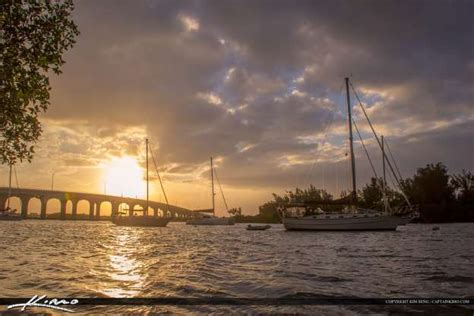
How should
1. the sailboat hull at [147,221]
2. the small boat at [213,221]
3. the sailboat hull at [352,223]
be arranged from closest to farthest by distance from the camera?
1. the sailboat hull at [352,223]
2. the sailboat hull at [147,221]
3. the small boat at [213,221]

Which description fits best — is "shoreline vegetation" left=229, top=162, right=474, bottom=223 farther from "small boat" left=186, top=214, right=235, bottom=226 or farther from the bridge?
the bridge

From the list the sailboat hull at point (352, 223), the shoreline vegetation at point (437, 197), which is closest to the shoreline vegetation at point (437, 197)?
the shoreline vegetation at point (437, 197)

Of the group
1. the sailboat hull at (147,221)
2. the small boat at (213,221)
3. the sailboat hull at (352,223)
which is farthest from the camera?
the small boat at (213,221)

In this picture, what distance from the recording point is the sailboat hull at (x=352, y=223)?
55531 mm

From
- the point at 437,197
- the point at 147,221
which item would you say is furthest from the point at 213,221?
the point at 437,197

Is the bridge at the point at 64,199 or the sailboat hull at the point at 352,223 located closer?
the sailboat hull at the point at 352,223

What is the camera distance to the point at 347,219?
2186 inches

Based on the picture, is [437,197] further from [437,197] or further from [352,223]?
[352,223]

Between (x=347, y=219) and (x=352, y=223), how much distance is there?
0.90 metres

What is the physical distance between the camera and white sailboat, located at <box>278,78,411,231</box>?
55.7 m

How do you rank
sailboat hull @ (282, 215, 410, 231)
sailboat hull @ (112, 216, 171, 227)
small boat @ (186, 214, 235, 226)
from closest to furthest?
sailboat hull @ (282, 215, 410, 231) < sailboat hull @ (112, 216, 171, 227) < small boat @ (186, 214, 235, 226)

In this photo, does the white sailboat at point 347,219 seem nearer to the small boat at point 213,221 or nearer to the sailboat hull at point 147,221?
the sailboat hull at point 147,221

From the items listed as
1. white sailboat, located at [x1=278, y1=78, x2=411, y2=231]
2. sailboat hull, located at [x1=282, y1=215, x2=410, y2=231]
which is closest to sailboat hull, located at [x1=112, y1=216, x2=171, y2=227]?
white sailboat, located at [x1=278, y1=78, x2=411, y2=231]

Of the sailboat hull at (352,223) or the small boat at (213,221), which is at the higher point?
the sailboat hull at (352,223)
